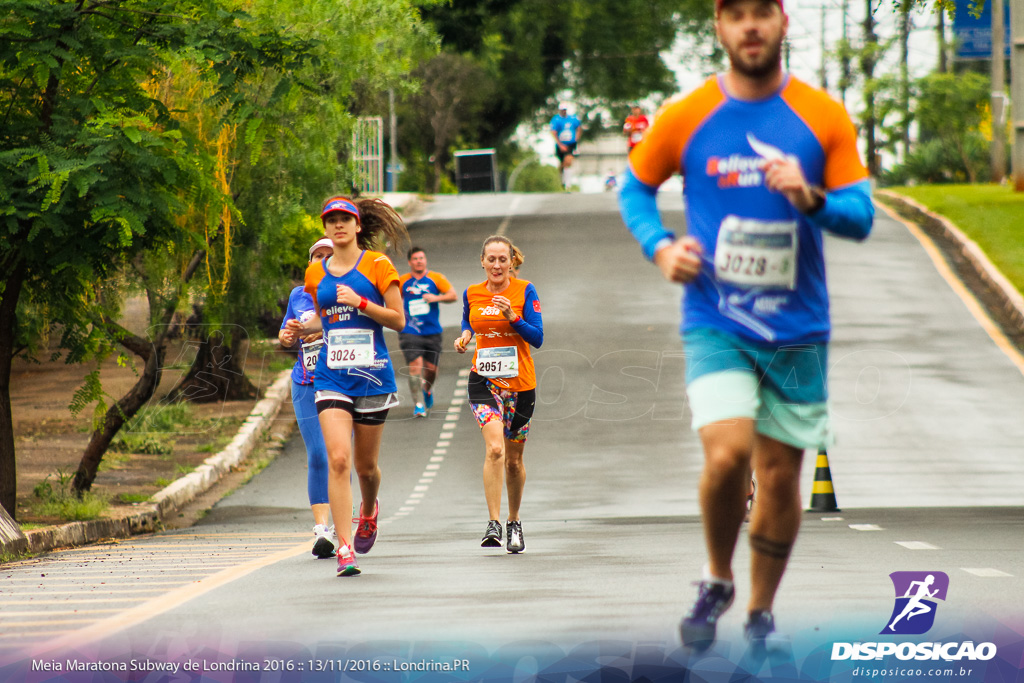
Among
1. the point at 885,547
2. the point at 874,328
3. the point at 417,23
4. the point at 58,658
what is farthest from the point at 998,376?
the point at 58,658

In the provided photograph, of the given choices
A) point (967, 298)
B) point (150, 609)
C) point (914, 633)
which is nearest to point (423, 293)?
point (967, 298)

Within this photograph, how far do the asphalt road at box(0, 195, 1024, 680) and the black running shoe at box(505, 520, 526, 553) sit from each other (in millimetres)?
89

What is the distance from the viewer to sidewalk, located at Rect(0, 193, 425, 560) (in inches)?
433

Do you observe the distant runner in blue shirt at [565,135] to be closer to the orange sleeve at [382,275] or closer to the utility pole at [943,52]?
the utility pole at [943,52]

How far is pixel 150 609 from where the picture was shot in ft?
22.2

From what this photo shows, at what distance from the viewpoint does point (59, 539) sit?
11.8 meters

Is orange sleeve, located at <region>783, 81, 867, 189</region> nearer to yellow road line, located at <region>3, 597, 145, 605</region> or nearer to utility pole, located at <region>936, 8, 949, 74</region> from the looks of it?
yellow road line, located at <region>3, 597, 145, 605</region>

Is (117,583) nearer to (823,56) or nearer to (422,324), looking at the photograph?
(422,324)

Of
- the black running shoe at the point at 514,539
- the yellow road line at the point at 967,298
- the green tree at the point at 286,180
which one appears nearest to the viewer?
the black running shoe at the point at 514,539

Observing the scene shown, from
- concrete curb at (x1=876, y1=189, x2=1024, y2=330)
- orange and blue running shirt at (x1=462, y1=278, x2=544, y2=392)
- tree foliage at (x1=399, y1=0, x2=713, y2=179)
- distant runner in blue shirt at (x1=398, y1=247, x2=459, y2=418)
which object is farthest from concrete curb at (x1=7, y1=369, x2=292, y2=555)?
tree foliage at (x1=399, y1=0, x2=713, y2=179)

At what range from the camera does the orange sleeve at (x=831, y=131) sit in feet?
15.7

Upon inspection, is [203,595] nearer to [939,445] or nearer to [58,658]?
[58,658]

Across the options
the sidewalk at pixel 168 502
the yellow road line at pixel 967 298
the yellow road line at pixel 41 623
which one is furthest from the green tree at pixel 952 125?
the yellow road line at pixel 41 623

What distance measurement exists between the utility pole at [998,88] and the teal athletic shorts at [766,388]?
3381 cm
